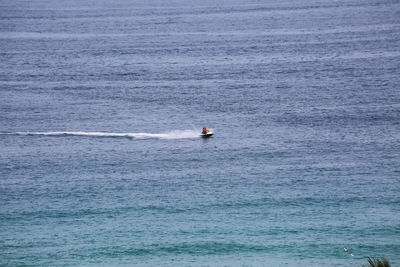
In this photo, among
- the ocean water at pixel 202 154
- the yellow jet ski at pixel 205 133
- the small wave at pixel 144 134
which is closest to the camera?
the ocean water at pixel 202 154

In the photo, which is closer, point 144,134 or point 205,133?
point 205,133

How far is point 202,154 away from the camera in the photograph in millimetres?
77938

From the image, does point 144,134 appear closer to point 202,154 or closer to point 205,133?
point 205,133

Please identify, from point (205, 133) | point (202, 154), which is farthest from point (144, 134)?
point (202, 154)

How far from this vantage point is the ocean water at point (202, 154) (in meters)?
57.1

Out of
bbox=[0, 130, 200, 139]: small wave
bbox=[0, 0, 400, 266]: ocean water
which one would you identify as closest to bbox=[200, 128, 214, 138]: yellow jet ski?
bbox=[0, 130, 200, 139]: small wave

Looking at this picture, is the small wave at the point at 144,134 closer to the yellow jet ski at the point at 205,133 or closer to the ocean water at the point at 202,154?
the ocean water at the point at 202,154

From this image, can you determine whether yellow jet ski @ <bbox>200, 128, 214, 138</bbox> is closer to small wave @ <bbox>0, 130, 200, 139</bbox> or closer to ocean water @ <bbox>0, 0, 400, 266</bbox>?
small wave @ <bbox>0, 130, 200, 139</bbox>

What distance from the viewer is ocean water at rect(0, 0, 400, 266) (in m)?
57.1

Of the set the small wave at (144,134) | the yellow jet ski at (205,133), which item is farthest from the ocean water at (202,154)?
the yellow jet ski at (205,133)

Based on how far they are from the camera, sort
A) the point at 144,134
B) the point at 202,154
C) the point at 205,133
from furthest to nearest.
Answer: the point at 144,134 < the point at 205,133 < the point at 202,154

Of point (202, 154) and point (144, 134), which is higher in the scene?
point (144, 134)

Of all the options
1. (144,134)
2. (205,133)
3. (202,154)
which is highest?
(144,134)

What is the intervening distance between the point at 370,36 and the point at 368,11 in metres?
45.4
